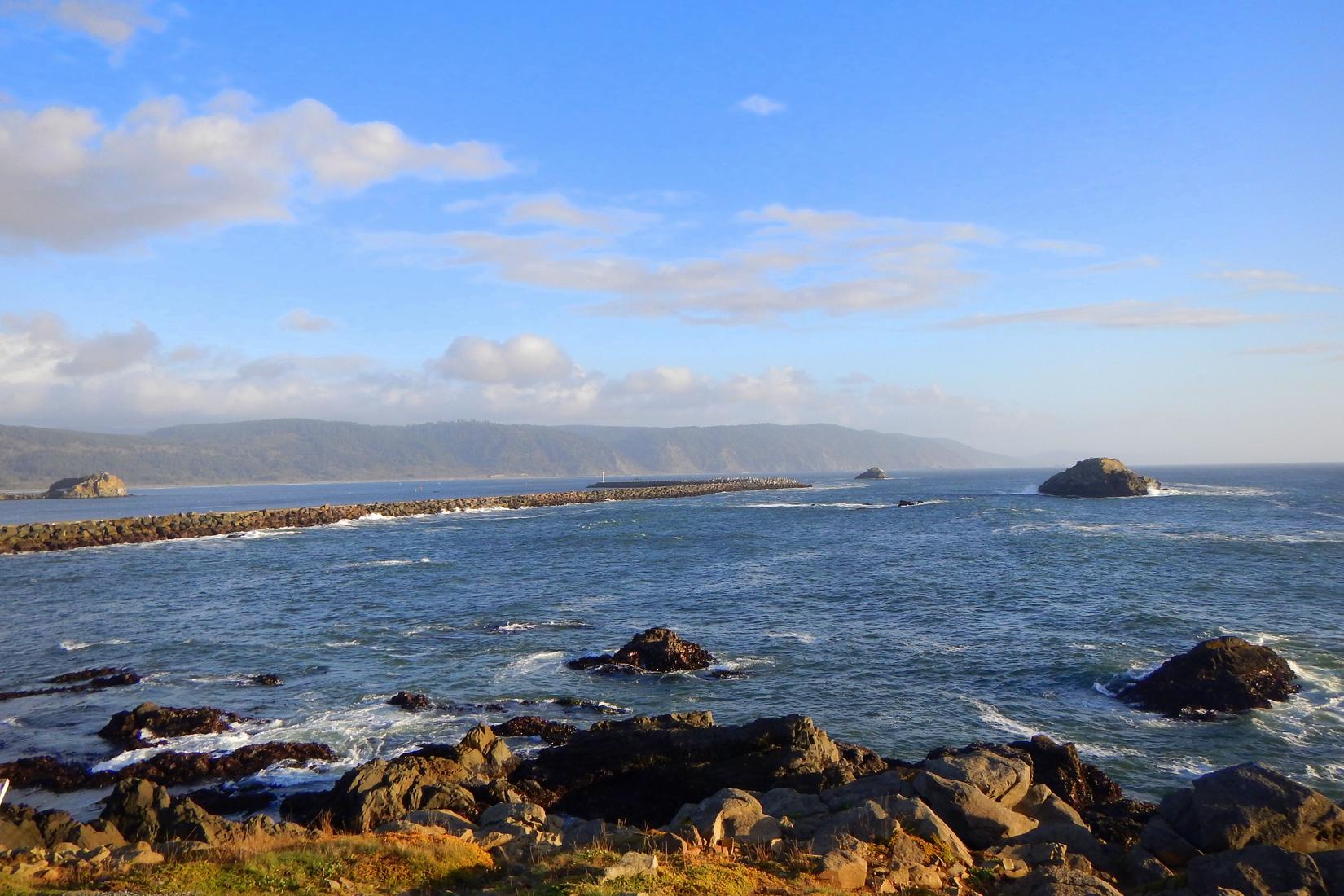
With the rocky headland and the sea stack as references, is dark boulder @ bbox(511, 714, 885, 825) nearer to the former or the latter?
the rocky headland

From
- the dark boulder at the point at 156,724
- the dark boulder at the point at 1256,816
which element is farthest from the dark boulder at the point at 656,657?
the dark boulder at the point at 1256,816

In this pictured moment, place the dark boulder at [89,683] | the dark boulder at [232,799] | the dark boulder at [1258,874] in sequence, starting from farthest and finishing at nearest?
the dark boulder at [89,683], the dark boulder at [232,799], the dark boulder at [1258,874]

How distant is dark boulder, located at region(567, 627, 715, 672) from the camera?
29516 mm

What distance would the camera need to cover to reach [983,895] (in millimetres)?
12305

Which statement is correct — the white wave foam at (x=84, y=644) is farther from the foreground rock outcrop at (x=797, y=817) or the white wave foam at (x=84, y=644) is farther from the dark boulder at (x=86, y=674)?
the foreground rock outcrop at (x=797, y=817)

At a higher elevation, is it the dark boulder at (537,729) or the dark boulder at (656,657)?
the dark boulder at (656,657)

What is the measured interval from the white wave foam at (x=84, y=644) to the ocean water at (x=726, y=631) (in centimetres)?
16

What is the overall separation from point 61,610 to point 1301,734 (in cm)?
5440

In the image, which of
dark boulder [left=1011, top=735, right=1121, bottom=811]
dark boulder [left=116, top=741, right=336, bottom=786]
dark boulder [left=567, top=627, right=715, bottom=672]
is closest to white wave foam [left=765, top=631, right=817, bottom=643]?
dark boulder [left=567, top=627, right=715, bottom=672]

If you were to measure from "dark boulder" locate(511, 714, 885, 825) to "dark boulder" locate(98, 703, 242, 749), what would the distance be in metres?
10.5

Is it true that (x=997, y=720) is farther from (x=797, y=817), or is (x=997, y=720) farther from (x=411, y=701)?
(x=411, y=701)

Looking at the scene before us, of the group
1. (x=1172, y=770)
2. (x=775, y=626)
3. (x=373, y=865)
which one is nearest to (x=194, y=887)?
(x=373, y=865)

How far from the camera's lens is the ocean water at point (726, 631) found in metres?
23.3

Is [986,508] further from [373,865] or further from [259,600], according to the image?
[373,865]
